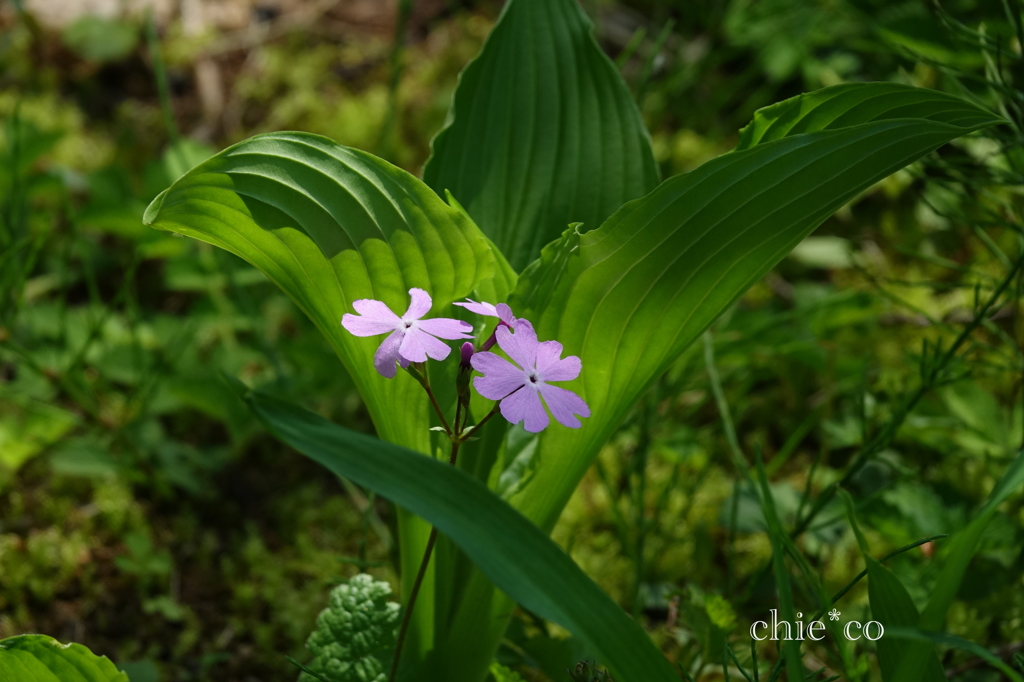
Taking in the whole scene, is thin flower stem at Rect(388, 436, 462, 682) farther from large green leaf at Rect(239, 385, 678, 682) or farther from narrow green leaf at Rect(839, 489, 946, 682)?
narrow green leaf at Rect(839, 489, 946, 682)

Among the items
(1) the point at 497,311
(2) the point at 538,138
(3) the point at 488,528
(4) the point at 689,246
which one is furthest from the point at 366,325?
(2) the point at 538,138

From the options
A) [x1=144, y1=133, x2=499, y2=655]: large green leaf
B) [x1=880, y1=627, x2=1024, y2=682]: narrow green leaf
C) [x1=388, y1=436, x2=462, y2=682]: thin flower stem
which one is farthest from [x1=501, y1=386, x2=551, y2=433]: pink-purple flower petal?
[x1=880, y1=627, x2=1024, y2=682]: narrow green leaf

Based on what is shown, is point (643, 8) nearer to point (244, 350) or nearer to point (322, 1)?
point (322, 1)

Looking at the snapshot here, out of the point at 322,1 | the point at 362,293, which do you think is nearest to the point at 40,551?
the point at 362,293

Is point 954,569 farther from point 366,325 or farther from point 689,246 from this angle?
point 366,325

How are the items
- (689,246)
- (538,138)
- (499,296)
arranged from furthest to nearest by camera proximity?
(538,138) → (499,296) → (689,246)

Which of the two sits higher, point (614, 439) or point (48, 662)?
point (614, 439)
